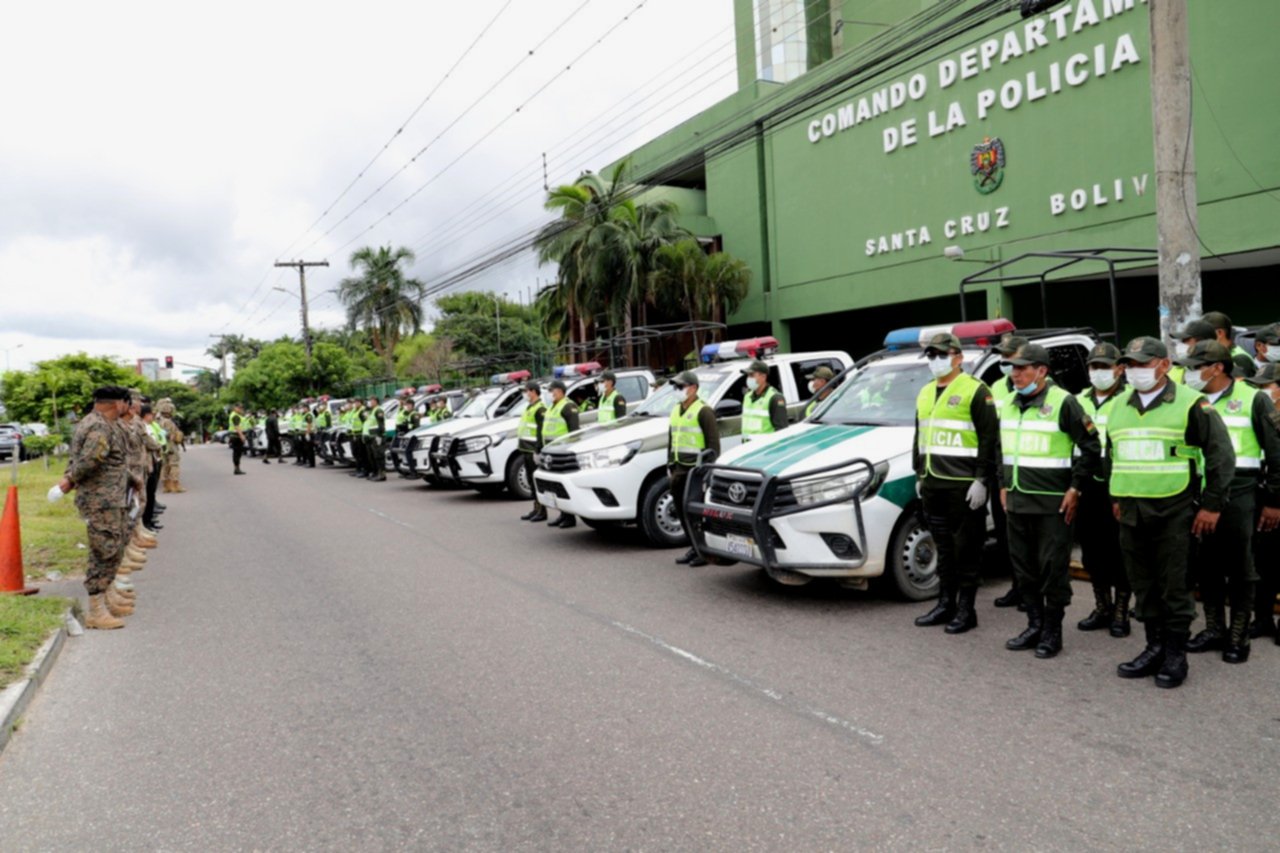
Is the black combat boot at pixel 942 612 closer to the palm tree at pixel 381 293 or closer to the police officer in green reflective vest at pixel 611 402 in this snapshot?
the police officer in green reflective vest at pixel 611 402

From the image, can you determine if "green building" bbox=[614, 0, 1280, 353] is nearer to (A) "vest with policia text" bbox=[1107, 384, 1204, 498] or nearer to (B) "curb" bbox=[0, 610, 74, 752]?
(A) "vest with policia text" bbox=[1107, 384, 1204, 498]

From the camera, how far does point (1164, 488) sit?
5.12m

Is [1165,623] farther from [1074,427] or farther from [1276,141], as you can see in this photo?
[1276,141]

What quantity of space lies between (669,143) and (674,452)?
2594 cm

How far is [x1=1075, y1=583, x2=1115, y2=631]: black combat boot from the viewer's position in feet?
20.6

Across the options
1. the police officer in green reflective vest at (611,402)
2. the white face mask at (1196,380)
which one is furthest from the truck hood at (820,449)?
the police officer in green reflective vest at (611,402)

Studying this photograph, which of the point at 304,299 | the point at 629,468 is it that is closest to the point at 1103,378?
the point at 629,468

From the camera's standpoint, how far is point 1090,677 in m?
5.33

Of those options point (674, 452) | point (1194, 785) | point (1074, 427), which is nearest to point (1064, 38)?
point (674, 452)

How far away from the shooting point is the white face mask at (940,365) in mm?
6379

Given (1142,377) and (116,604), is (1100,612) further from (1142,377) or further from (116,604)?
(116,604)

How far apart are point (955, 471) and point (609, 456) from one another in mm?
4397

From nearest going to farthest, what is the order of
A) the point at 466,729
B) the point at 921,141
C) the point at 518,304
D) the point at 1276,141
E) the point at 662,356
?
the point at 466,729
the point at 1276,141
the point at 921,141
the point at 662,356
the point at 518,304

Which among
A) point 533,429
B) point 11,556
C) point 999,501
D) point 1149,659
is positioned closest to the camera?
point 1149,659
